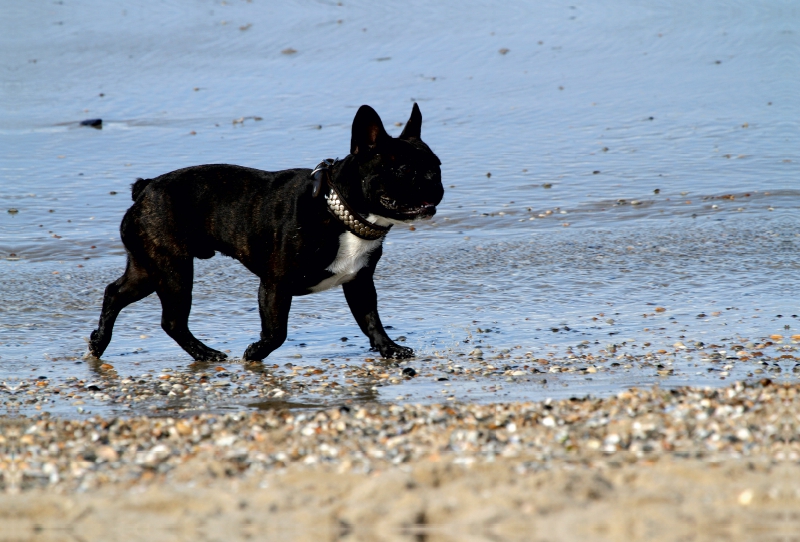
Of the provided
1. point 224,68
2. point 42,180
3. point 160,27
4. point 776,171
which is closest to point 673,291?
point 776,171

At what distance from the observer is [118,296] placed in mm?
6824

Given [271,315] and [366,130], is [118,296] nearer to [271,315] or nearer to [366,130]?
[271,315]

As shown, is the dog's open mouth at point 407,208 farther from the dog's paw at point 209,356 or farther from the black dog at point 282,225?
the dog's paw at point 209,356

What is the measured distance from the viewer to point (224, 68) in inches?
760

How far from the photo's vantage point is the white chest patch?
6.11 m

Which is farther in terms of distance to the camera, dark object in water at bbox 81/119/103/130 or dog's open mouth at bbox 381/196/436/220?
dark object in water at bbox 81/119/103/130

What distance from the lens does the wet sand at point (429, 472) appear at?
354cm

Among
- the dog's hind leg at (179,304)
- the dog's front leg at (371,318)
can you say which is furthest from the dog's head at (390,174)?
the dog's hind leg at (179,304)

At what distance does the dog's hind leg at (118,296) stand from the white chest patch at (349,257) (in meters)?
1.22

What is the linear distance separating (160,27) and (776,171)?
15.0 m

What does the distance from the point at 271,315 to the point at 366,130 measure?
125cm

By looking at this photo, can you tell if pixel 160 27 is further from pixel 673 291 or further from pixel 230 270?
pixel 673 291

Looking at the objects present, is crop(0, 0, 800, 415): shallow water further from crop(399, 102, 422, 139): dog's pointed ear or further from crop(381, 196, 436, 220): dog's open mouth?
crop(399, 102, 422, 139): dog's pointed ear

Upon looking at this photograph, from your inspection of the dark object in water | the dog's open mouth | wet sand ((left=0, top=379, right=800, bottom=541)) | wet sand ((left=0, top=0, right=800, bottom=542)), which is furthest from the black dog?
the dark object in water
